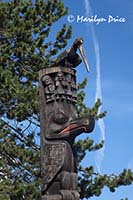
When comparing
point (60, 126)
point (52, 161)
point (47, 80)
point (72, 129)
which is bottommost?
point (52, 161)

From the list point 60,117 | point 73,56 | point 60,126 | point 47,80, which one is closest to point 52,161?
point 60,126

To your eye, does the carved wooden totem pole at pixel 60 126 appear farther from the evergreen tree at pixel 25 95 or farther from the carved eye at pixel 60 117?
the evergreen tree at pixel 25 95

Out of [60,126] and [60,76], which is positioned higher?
[60,76]

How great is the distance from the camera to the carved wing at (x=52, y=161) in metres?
8.55

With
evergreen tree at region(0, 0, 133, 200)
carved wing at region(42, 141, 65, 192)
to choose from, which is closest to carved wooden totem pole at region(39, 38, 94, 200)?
carved wing at region(42, 141, 65, 192)

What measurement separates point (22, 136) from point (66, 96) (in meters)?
6.23

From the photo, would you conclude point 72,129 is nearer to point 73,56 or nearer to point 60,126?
point 60,126

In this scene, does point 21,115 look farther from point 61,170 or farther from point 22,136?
point 61,170

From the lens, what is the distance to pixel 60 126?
884cm

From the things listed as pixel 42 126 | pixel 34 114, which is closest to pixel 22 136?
pixel 34 114

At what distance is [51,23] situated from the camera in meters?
16.2

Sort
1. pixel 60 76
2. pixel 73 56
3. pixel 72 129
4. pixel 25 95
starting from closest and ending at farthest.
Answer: pixel 72 129
pixel 60 76
pixel 73 56
pixel 25 95

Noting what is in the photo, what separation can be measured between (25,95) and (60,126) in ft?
18.7

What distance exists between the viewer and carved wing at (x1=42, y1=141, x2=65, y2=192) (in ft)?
28.1
